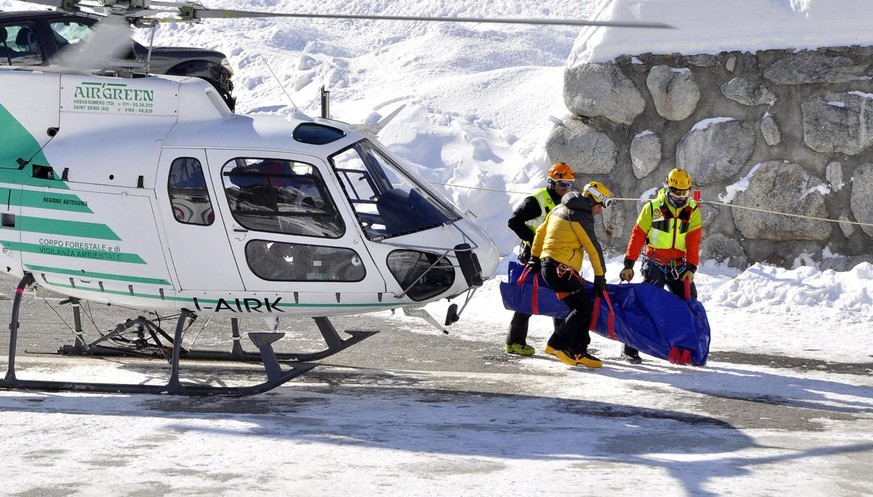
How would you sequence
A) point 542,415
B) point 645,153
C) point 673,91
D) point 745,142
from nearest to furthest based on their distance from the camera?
1. point 542,415
2. point 745,142
3. point 673,91
4. point 645,153

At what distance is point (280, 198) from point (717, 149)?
19.6ft

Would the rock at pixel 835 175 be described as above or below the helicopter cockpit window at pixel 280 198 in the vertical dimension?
above

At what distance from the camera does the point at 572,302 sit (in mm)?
8859

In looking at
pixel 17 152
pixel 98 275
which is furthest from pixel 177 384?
pixel 17 152

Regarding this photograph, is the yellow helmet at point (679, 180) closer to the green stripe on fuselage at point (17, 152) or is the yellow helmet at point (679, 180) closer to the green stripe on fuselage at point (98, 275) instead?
the green stripe on fuselage at point (98, 275)

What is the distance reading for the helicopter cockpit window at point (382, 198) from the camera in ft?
25.4

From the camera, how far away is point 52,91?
26.8 feet

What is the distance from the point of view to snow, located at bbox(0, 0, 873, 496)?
586cm

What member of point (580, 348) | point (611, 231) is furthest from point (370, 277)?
point (611, 231)

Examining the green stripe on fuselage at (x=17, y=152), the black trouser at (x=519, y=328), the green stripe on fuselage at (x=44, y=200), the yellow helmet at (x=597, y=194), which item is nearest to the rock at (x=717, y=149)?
the yellow helmet at (x=597, y=194)

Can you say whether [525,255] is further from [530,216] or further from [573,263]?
[573,263]

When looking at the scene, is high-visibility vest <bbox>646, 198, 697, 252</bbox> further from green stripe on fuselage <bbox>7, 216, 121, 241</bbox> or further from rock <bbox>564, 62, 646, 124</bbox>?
green stripe on fuselage <bbox>7, 216, 121, 241</bbox>

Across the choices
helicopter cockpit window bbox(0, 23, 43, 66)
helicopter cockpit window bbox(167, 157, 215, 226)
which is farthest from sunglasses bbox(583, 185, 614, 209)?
helicopter cockpit window bbox(0, 23, 43, 66)

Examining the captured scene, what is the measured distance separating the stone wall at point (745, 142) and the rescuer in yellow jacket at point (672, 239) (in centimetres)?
277
